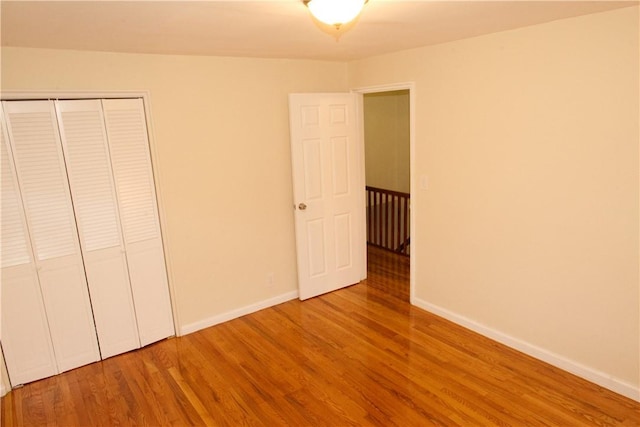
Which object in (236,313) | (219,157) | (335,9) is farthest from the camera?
(236,313)

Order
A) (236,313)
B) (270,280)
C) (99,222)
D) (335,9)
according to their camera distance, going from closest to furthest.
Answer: (335,9)
(99,222)
(236,313)
(270,280)

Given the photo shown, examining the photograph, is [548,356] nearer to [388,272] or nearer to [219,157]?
[388,272]

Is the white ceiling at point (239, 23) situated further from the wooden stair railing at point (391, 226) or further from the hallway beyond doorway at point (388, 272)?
the wooden stair railing at point (391, 226)

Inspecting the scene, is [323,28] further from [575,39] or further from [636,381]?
[636,381]

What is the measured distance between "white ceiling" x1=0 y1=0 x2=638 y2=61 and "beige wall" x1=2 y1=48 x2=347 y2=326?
0.20 meters

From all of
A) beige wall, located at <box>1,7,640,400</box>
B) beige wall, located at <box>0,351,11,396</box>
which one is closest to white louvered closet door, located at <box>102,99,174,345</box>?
beige wall, located at <box>1,7,640,400</box>

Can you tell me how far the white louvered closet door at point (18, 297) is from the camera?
2.66m

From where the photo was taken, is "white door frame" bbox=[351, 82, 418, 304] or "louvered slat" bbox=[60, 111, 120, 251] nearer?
"louvered slat" bbox=[60, 111, 120, 251]

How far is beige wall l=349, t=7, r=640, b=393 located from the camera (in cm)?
Answer: 238

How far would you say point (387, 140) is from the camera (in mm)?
7133

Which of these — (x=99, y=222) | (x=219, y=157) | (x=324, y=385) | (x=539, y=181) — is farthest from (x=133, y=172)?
(x=539, y=181)

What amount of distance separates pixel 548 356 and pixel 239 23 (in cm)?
295

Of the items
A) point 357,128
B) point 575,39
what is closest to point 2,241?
point 357,128

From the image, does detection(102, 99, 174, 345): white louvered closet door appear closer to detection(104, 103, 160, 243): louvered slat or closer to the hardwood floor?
detection(104, 103, 160, 243): louvered slat
